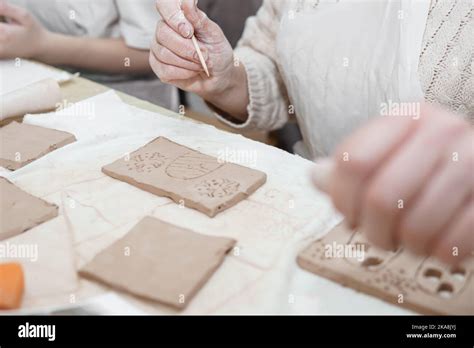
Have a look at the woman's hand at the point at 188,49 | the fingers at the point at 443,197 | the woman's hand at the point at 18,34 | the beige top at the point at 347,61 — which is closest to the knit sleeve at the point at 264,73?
the beige top at the point at 347,61

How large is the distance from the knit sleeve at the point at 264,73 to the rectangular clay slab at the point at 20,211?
60 cm

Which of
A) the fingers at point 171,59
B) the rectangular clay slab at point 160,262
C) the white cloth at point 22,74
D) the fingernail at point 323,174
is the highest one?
the fingernail at point 323,174

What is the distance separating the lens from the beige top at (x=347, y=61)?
104 cm

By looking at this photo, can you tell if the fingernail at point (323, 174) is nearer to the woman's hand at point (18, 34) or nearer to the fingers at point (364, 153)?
the fingers at point (364, 153)

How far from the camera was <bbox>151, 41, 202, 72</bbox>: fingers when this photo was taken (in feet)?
3.70

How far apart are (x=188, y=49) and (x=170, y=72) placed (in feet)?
0.23

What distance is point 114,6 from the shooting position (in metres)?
1.76

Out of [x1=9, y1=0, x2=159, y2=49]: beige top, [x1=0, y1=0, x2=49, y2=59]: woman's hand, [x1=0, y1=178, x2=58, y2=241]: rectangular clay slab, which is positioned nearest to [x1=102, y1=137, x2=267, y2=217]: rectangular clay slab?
[x1=0, y1=178, x2=58, y2=241]: rectangular clay slab

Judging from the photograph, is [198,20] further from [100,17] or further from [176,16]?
[100,17]

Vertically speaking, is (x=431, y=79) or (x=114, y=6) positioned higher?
(x=431, y=79)

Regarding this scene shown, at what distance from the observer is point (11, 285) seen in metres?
0.71

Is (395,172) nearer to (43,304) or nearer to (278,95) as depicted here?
(43,304)

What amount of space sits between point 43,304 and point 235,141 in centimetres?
49
